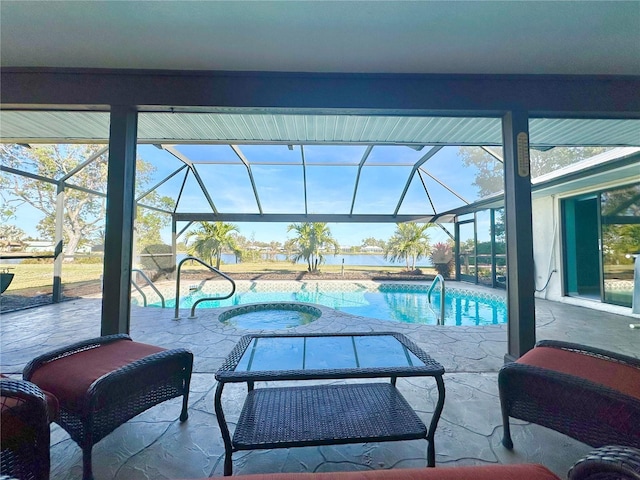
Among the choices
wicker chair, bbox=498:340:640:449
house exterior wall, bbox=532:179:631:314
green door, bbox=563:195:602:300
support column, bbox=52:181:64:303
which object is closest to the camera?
wicker chair, bbox=498:340:640:449

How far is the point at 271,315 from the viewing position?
553 cm

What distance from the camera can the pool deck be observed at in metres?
1.51

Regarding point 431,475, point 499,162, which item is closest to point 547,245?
point 499,162

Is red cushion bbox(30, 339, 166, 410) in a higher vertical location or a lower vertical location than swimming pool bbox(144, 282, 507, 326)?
higher

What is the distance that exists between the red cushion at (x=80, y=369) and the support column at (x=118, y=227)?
0.71 m

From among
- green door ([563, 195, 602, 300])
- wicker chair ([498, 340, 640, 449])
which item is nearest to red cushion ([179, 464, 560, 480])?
wicker chair ([498, 340, 640, 449])

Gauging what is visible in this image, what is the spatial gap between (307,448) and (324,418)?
316 mm

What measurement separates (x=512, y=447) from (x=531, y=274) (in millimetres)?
1656

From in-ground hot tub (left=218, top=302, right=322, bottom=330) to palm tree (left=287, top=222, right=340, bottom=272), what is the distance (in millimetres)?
5615

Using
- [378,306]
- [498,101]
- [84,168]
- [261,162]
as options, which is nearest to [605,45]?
[498,101]

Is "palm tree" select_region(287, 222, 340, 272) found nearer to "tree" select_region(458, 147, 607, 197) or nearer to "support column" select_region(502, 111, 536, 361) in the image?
"tree" select_region(458, 147, 607, 197)

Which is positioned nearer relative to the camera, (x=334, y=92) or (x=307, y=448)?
(x=307, y=448)

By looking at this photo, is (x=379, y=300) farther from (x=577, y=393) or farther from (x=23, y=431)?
(x=23, y=431)

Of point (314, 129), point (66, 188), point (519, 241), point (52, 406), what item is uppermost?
point (314, 129)
